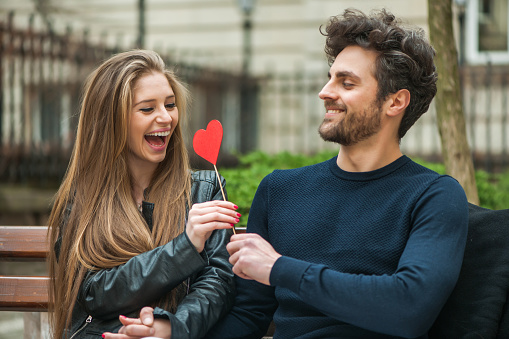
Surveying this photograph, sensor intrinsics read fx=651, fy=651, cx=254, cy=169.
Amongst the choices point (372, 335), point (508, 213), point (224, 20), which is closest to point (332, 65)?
point (508, 213)

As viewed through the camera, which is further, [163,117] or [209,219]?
[163,117]

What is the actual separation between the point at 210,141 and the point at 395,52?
834mm

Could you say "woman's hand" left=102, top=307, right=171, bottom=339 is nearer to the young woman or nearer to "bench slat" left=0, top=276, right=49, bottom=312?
the young woman

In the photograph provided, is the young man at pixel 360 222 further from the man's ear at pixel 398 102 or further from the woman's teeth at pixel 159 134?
the woman's teeth at pixel 159 134

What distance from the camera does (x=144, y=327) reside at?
2441mm

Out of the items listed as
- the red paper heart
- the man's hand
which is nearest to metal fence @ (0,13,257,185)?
the red paper heart

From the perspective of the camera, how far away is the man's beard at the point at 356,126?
2.50 meters

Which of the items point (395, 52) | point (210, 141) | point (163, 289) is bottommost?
point (163, 289)

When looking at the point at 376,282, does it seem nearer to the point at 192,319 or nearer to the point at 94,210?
the point at 192,319

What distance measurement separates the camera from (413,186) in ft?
7.96

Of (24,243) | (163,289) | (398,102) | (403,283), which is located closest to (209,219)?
(163,289)

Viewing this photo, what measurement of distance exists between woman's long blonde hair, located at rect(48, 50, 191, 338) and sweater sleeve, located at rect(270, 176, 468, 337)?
2.50ft

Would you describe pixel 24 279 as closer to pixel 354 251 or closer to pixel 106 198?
pixel 106 198

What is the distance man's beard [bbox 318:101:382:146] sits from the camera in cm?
250
